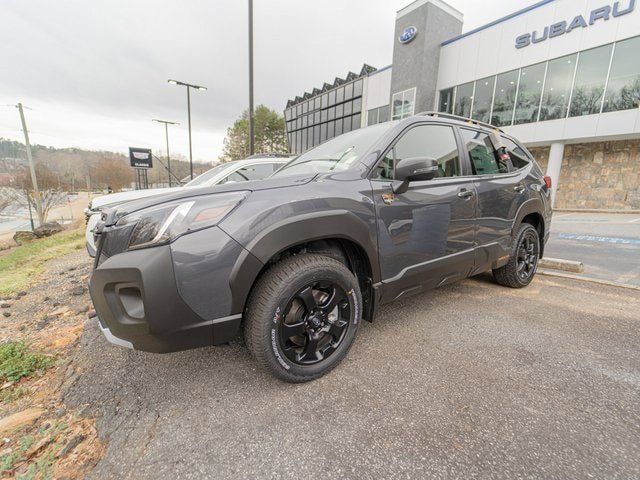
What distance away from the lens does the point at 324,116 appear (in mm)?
27859

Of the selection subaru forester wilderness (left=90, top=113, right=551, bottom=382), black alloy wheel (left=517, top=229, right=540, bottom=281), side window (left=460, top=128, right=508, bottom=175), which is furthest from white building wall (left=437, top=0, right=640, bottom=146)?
subaru forester wilderness (left=90, top=113, right=551, bottom=382)

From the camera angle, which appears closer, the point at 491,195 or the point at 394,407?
the point at 394,407

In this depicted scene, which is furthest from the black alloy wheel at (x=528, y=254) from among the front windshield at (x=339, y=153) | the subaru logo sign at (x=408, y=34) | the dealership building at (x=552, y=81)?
the subaru logo sign at (x=408, y=34)

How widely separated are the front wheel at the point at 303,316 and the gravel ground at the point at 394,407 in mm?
170

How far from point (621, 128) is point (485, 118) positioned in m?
5.08

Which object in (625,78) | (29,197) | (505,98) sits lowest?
(29,197)

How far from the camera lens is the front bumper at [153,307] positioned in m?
1.47

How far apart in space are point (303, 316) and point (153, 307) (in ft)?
2.74

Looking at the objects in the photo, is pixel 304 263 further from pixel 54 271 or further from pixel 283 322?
pixel 54 271

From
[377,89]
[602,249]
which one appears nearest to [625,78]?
[602,249]

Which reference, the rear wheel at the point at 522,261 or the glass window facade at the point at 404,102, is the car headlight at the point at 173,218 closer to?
the rear wheel at the point at 522,261

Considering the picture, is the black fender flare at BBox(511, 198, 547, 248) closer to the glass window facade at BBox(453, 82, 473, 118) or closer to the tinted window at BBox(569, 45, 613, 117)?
the tinted window at BBox(569, 45, 613, 117)

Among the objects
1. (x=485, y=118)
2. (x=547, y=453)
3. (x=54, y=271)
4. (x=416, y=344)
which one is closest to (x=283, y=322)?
(x=416, y=344)

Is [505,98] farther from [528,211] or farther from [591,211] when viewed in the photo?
[528,211]
